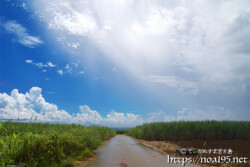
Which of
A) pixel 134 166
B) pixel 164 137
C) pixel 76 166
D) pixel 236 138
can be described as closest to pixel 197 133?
pixel 164 137

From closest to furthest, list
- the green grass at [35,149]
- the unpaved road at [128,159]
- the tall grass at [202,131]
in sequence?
the green grass at [35,149] → the unpaved road at [128,159] → the tall grass at [202,131]

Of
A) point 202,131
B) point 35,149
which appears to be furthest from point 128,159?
point 202,131

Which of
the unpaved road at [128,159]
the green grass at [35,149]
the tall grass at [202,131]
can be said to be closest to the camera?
the green grass at [35,149]

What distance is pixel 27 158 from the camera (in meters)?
5.68

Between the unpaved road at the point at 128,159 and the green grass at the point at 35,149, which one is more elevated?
the green grass at the point at 35,149

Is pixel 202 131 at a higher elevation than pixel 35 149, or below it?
below

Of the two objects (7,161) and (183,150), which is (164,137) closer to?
(183,150)

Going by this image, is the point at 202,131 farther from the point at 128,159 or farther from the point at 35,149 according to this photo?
the point at 35,149

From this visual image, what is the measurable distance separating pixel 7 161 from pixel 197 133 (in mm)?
19063

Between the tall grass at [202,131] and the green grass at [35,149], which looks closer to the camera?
the green grass at [35,149]

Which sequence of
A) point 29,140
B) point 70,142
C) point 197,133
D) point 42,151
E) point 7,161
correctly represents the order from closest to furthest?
point 7,161 < point 29,140 < point 42,151 < point 70,142 < point 197,133

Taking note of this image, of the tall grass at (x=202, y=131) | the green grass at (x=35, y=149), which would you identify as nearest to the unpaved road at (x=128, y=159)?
the green grass at (x=35, y=149)

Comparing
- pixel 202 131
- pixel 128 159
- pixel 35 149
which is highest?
pixel 35 149

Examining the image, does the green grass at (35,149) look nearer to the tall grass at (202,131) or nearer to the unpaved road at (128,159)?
the unpaved road at (128,159)
